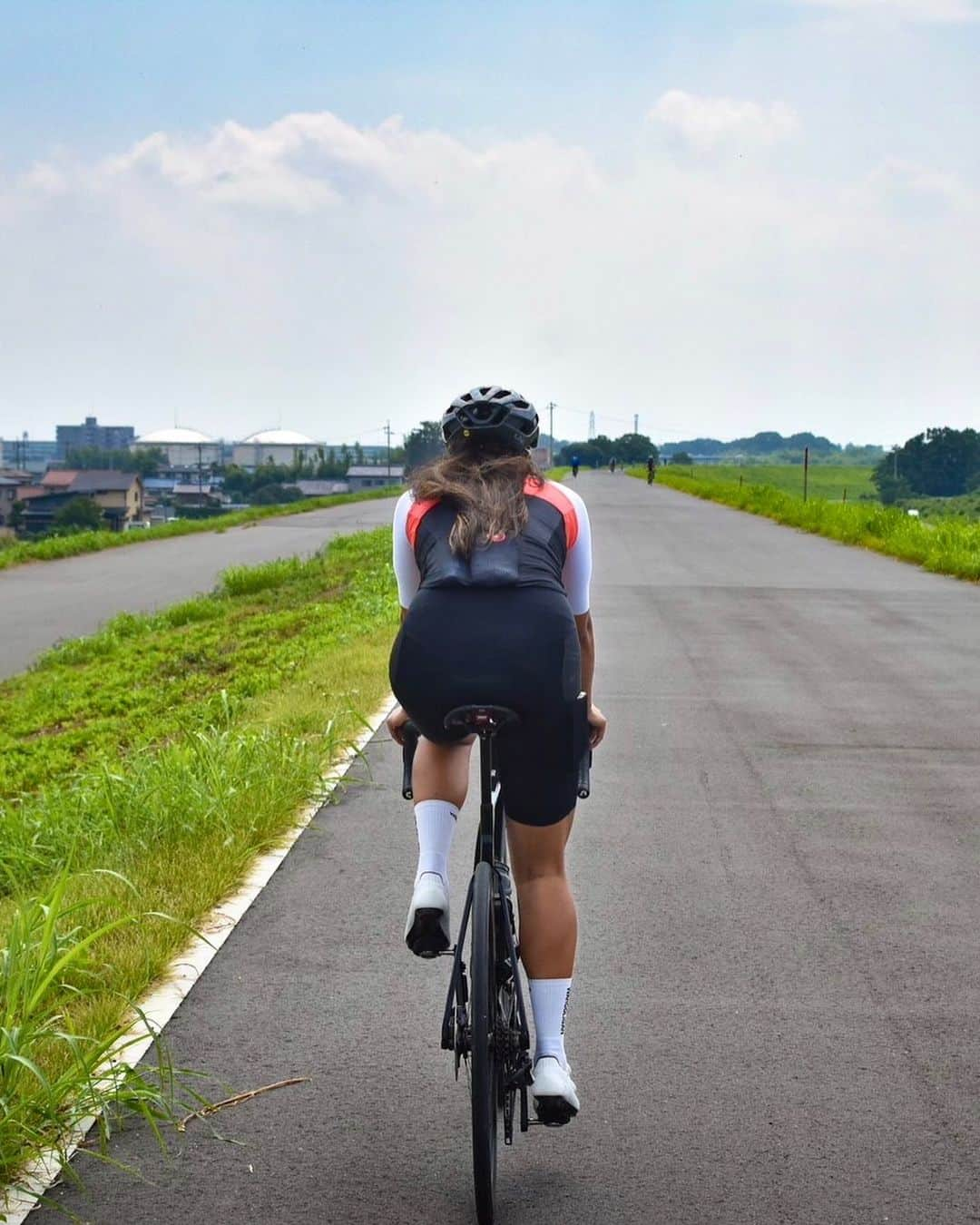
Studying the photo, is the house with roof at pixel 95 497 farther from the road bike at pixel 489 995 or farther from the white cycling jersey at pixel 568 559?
the road bike at pixel 489 995

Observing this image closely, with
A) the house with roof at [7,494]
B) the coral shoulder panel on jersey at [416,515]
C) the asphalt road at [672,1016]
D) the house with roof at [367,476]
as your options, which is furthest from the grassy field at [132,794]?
the house with roof at [367,476]

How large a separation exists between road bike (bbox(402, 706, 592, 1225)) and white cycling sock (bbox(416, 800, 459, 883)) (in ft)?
0.41

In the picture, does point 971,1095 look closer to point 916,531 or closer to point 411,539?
point 411,539

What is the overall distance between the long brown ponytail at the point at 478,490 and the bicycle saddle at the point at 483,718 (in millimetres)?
353

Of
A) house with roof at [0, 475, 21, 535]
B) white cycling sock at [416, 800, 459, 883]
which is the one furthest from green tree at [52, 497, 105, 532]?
white cycling sock at [416, 800, 459, 883]

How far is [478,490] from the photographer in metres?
3.64

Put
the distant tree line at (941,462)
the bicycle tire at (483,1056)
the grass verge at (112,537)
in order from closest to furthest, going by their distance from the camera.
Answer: the bicycle tire at (483,1056), the grass verge at (112,537), the distant tree line at (941,462)

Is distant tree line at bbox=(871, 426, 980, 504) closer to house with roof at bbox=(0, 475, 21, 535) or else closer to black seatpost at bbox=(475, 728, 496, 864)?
house with roof at bbox=(0, 475, 21, 535)

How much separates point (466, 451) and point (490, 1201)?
66.2 inches

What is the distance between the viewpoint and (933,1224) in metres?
3.51

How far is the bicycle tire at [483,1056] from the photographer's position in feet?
10.8

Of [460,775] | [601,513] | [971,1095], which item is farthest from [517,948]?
[601,513]

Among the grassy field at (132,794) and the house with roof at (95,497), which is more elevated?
the grassy field at (132,794)

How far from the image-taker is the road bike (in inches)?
131
